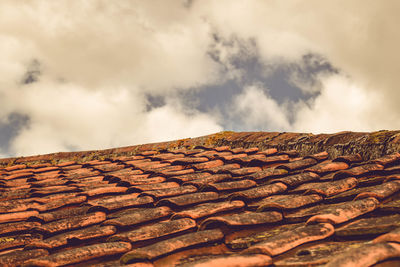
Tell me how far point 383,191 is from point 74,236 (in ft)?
7.04

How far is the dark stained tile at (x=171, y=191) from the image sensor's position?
3137mm

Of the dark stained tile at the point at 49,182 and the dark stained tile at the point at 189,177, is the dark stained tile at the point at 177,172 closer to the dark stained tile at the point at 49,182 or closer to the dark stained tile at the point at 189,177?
the dark stained tile at the point at 189,177

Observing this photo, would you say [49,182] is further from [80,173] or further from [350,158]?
[350,158]

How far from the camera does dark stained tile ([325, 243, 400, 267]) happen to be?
1.56 m

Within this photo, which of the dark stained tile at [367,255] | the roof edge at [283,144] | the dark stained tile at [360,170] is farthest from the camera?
the roof edge at [283,144]

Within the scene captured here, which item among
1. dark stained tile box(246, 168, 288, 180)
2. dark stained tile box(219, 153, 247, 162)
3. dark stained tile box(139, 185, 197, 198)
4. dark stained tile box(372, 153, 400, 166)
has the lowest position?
dark stained tile box(372, 153, 400, 166)

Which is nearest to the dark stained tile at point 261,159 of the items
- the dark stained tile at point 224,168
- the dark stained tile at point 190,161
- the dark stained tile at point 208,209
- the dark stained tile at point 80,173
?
the dark stained tile at point 224,168

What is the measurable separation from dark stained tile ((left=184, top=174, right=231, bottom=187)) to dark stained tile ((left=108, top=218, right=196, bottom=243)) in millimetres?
924

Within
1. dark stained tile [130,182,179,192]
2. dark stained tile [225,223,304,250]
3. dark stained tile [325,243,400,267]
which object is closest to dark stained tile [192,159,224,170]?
dark stained tile [130,182,179,192]

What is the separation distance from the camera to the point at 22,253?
228 centimetres

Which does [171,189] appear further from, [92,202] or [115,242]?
[115,242]

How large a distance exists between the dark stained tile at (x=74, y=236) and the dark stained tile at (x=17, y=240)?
27 cm

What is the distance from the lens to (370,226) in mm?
2018

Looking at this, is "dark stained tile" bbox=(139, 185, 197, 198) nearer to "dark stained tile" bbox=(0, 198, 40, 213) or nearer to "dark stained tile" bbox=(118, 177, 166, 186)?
"dark stained tile" bbox=(118, 177, 166, 186)
